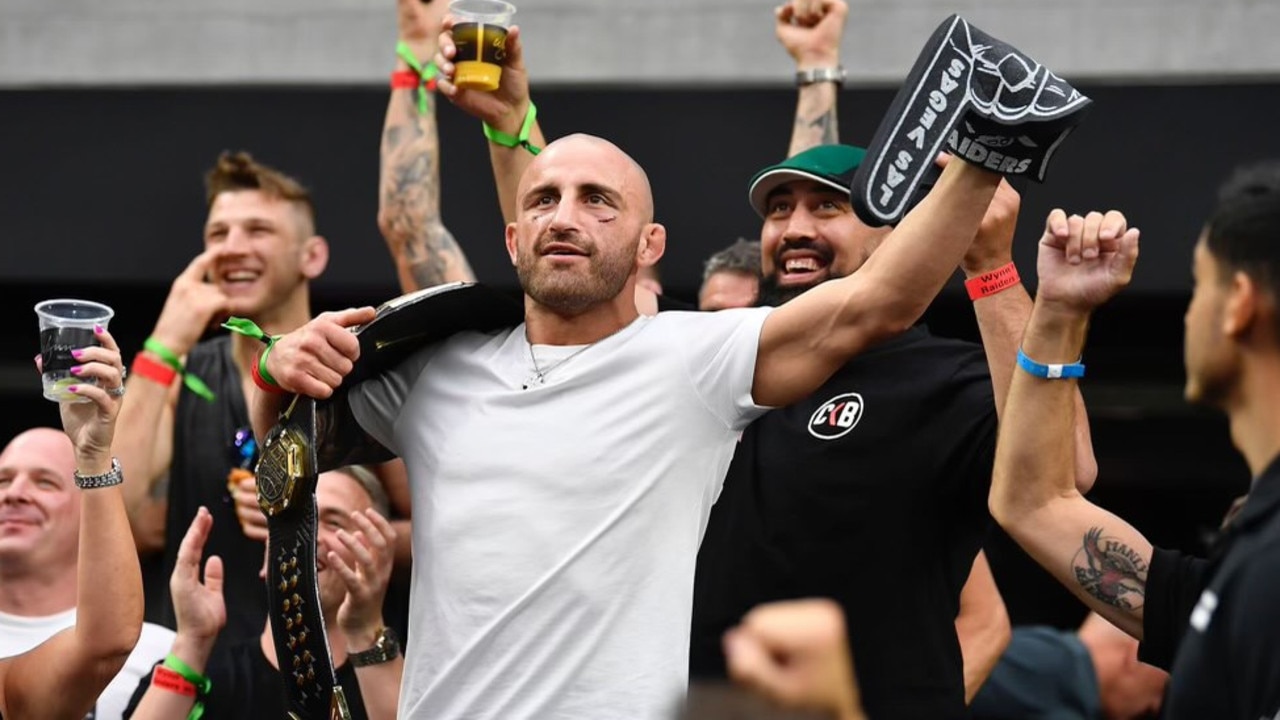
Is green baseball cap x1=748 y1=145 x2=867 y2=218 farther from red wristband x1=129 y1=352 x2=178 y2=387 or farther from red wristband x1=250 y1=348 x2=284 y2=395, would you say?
red wristband x1=129 y1=352 x2=178 y2=387

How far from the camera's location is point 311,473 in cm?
384

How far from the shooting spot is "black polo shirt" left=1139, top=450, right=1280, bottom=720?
9.31 feet

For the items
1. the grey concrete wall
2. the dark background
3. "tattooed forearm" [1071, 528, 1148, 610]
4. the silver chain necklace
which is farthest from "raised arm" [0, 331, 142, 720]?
the grey concrete wall

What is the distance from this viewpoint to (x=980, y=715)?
19.1 feet

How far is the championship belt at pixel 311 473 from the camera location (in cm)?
385

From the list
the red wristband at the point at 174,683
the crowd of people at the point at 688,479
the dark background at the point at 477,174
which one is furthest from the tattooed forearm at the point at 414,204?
the red wristband at the point at 174,683

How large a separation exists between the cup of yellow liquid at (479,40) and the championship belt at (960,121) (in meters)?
1.38

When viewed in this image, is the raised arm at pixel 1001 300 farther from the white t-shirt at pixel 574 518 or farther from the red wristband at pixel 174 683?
the red wristband at pixel 174 683

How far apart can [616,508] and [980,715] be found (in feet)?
8.10

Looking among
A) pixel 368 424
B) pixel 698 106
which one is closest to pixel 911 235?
pixel 368 424

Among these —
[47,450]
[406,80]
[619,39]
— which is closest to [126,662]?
[47,450]

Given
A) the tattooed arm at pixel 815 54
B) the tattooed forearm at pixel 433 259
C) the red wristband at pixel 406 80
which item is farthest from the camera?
the red wristband at pixel 406 80

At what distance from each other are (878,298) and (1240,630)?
40.0 inches

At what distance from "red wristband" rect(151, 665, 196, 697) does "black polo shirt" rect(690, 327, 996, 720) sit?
122 cm
